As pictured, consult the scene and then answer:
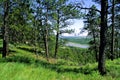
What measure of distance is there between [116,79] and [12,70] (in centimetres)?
493

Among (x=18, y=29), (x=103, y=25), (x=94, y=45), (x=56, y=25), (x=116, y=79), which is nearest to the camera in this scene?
(x=116, y=79)

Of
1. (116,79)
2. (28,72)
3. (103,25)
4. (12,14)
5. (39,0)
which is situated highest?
(39,0)

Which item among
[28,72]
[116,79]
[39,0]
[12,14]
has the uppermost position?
[39,0]

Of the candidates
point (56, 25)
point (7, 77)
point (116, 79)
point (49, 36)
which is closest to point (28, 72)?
point (7, 77)

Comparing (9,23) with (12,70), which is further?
(9,23)

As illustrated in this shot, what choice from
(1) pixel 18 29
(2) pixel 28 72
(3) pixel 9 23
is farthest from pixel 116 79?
(3) pixel 9 23

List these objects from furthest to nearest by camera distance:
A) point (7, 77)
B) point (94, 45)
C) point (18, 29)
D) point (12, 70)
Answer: point (94, 45), point (18, 29), point (12, 70), point (7, 77)

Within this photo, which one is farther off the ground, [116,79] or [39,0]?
[39,0]

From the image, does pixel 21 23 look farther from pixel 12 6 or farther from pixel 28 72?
pixel 28 72

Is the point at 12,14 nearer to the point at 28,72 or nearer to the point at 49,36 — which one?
the point at 49,36

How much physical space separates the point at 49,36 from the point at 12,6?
689 inches

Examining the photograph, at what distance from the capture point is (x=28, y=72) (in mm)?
7797

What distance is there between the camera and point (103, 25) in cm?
1257

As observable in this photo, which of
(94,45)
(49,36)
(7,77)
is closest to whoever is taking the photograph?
(7,77)
